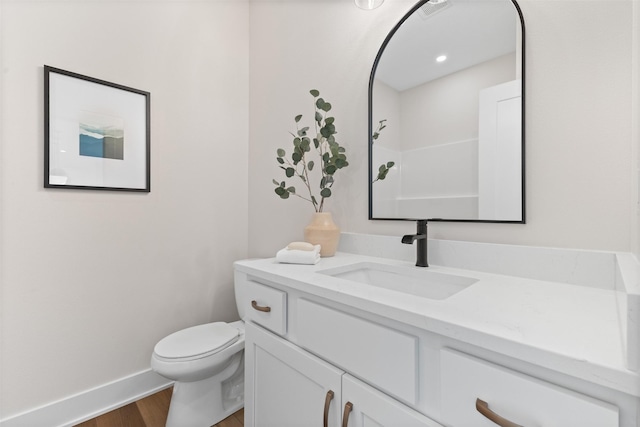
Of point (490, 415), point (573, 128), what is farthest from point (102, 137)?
point (573, 128)

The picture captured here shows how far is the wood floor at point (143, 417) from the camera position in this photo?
1.44 m

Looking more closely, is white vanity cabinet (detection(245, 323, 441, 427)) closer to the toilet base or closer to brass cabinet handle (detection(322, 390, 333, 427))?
brass cabinet handle (detection(322, 390, 333, 427))

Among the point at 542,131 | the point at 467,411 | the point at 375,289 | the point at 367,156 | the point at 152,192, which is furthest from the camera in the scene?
the point at 152,192

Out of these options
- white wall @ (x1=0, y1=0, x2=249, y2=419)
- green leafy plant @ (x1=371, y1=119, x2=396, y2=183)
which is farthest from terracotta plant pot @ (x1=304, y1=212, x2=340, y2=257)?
white wall @ (x1=0, y1=0, x2=249, y2=419)

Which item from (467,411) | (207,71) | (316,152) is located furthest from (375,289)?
(207,71)

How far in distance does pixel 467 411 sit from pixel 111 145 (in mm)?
1872

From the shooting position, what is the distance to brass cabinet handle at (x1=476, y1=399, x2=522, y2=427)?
47 cm

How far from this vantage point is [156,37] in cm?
170

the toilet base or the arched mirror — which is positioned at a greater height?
the arched mirror

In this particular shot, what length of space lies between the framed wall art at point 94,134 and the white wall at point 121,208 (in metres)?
0.05

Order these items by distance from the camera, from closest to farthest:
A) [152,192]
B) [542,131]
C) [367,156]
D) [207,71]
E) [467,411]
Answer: [467,411]
[542,131]
[367,156]
[152,192]
[207,71]

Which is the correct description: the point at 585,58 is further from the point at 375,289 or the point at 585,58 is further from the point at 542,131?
the point at 375,289

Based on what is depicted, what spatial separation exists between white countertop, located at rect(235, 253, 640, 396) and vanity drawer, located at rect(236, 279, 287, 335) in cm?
9

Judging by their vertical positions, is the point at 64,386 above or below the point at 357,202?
below
